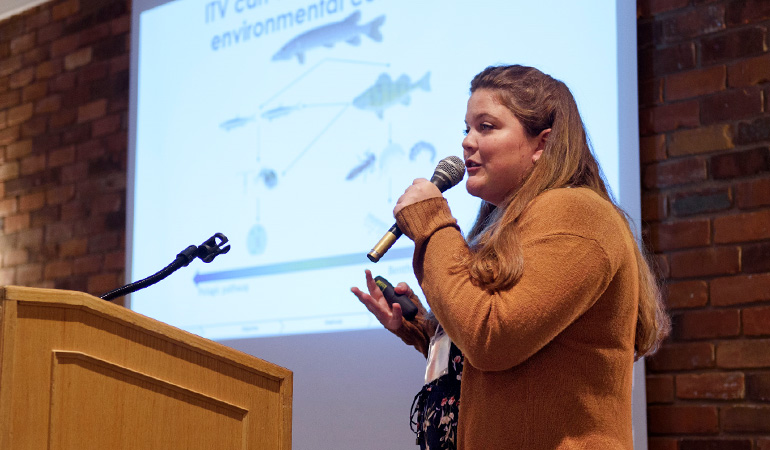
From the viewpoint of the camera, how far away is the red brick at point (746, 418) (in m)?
2.02

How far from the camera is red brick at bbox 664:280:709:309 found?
216cm

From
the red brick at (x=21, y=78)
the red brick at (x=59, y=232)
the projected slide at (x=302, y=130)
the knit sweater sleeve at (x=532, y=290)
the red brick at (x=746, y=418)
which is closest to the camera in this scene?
the knit sweater sleeve at (x=532, y=290)

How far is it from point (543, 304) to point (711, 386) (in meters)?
1.20

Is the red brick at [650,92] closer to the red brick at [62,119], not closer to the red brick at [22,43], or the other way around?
the red brick at [62,119]

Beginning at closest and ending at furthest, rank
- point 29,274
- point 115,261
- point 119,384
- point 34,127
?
point 119,384 → point 115,261 → point 29,274 → point 34,127

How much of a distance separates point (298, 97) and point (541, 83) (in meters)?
1.57

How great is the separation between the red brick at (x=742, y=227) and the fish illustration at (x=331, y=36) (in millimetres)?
1165

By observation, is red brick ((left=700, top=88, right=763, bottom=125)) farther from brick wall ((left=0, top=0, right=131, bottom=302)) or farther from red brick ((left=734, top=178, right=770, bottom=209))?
brick wall ((left=0, top=0, right=131, bottom=302))

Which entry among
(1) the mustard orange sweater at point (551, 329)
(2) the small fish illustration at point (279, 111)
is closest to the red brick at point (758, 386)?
(1) the mustard orange sweater at point (551, 329)

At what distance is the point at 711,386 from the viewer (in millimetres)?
2115

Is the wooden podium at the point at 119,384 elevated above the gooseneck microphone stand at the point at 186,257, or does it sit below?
below

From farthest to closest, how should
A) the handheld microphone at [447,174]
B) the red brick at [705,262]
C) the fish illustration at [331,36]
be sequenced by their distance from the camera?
the fish illustration at [331,36]
the red brick at [705,262]
the handheld microphone at [447,174]

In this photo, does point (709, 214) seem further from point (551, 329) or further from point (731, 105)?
point (551, 329)

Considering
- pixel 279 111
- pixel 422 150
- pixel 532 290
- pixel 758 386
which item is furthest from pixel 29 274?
pixel 532 290
